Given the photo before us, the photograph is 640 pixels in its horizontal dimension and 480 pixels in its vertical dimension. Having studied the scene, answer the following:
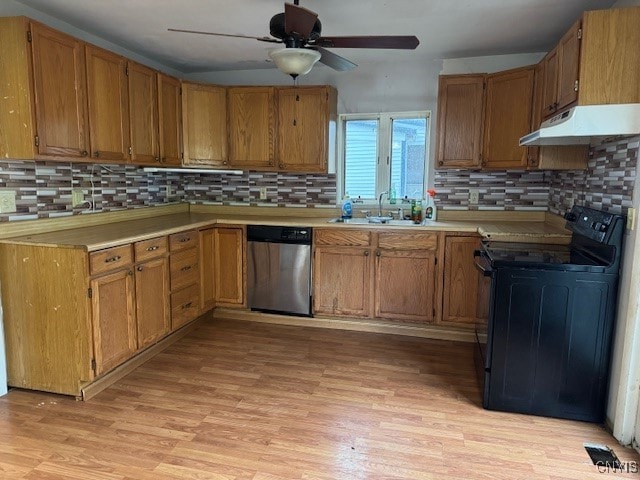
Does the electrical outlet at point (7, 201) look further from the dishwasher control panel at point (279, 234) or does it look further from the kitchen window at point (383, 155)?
the kitchen window at point (383, 155)

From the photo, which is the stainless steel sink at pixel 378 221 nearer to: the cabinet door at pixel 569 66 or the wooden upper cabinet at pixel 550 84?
the wooden upper cabinet at pixel 550 84

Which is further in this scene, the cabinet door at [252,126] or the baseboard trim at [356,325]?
the cabinet door at [252,126]

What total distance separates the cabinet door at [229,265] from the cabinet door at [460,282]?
66.7 inches

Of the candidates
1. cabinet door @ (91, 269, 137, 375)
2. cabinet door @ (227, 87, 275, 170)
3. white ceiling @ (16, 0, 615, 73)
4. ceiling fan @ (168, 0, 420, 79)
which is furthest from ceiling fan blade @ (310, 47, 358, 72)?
cabinet door @ (91, 269, 137, 375)

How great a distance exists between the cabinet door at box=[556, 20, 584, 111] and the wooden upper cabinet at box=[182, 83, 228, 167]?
8.58ft

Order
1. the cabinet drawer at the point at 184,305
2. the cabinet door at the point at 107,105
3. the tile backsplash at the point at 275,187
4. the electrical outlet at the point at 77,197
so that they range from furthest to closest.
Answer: the cabinet drawer at the point at 184,305, the electrical outlet at the point at 77,197, the cabinet door at the point at 107,105, the tile backsplash at the point at 275,187

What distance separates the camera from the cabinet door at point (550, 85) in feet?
8.47

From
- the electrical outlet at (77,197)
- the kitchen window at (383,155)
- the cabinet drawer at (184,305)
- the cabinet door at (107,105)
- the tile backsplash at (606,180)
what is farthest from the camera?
the kitchen window at (383,155)

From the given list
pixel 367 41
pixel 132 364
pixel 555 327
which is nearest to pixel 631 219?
pixel 555 327

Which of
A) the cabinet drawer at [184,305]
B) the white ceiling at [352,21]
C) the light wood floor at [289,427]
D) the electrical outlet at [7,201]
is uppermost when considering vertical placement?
the white ceiling at [352,21]

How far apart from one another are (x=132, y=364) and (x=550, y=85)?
3.19m

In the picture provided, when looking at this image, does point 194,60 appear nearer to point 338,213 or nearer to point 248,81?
point 248,81

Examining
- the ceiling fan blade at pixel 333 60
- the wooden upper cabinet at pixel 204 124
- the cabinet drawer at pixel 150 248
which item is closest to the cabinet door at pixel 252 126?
the wooden upper cabinet at pixel 204 124

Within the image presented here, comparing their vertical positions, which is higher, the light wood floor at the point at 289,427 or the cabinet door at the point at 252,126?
the cabinet door at the point at 252,126
